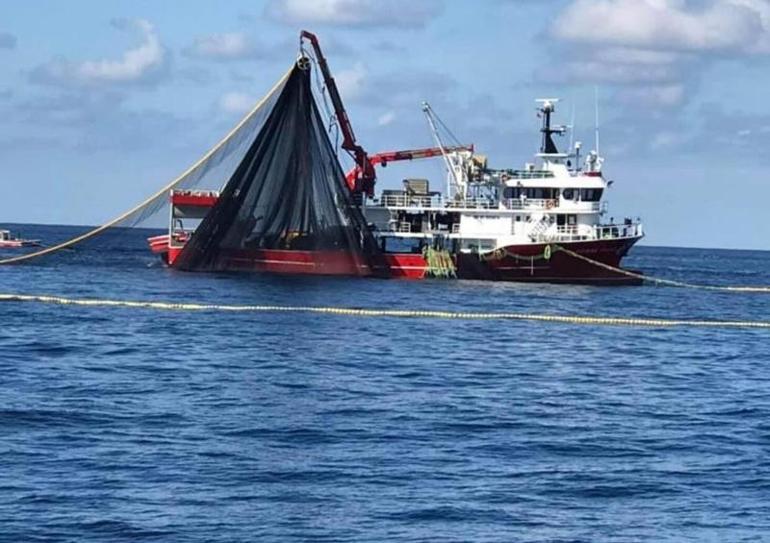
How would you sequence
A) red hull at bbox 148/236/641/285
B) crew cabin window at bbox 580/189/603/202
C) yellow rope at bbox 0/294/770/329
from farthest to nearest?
crew cabin window at bbox 580/189/603/202 < red hull at bbox 148/236/641/285 < yellow rope at bbox 0/294/770/329

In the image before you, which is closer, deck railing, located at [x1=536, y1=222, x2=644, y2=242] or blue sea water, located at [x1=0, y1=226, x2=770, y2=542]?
blue sea water, located at [x1=0, y1=226, x2=770, y2=542]

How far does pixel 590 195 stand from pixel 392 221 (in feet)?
42.8

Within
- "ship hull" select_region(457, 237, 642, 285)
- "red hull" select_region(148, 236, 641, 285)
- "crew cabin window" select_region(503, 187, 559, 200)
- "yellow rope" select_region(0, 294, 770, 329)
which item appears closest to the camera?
"yellow rope" select_region(0, 294, 770, 329)

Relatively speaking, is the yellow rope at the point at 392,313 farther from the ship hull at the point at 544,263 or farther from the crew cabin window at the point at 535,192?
the crew cabin window at the point at 535,192

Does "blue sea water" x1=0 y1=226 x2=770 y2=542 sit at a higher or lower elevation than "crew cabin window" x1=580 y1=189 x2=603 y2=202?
lower

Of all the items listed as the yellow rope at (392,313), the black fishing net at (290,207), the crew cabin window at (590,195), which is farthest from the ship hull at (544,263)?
the yellow rope at (392,313)

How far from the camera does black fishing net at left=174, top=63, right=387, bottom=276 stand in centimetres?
8775

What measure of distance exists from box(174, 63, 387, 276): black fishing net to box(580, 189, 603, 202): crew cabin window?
1315cm

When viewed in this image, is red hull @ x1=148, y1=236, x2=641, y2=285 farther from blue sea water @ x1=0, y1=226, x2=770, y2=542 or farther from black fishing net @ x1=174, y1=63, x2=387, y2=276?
blue sea water @ x1=0, y1=226, x2=770, y2=542

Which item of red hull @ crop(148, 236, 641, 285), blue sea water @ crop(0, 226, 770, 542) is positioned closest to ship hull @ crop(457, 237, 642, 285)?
red hull @ crop(148, 236, 641, 285)

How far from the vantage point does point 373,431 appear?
104ft

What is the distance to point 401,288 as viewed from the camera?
271 feet

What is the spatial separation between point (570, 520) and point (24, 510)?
29.4ft

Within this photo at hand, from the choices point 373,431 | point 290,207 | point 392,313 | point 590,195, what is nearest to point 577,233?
point 590,195
